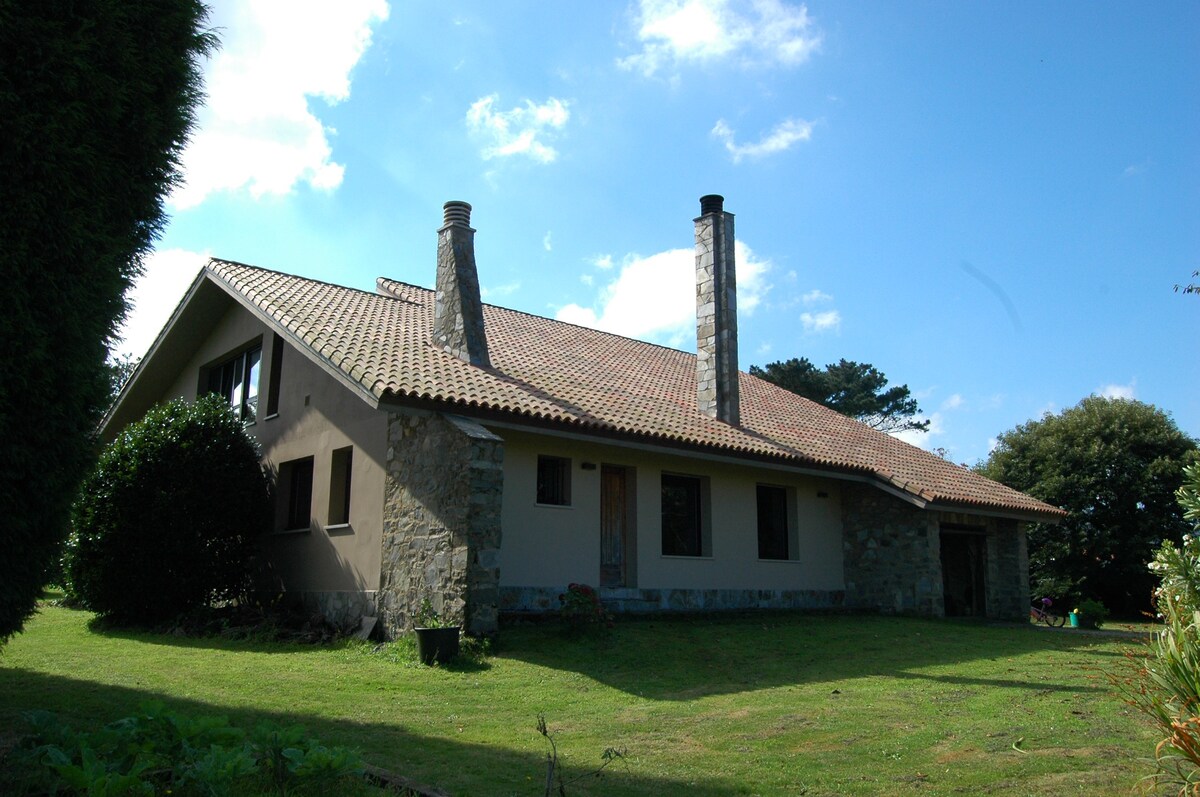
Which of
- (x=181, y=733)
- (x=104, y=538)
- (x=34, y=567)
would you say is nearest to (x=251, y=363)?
(x=104, y=538)

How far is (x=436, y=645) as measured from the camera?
1071cm

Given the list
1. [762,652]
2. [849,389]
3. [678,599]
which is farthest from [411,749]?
[849,389]

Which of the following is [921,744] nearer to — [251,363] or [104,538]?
[104,538]

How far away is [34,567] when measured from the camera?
6.11 metres

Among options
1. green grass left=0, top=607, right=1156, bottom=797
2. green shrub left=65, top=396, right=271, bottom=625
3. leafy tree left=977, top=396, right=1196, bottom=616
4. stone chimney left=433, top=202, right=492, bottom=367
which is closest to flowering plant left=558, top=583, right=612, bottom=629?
green grass left=0, top=607, right=1156, bottom=797

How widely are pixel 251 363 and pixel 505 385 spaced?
698 centimetres

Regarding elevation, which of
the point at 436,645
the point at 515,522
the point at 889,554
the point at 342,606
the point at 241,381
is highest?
the point at 241,381

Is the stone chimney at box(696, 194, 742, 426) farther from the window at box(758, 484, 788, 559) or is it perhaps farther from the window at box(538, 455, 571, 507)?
the window at box(538, 455, 571, 507)

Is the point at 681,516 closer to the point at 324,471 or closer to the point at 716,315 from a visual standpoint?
the point at 716,315

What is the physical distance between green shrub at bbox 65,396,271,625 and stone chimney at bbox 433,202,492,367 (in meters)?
4.33

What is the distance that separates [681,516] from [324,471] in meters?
6.23

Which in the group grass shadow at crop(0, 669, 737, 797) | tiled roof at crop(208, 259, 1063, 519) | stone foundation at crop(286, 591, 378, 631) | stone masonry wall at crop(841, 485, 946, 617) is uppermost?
tiled roof at crop(208, 259, 1063, 519)

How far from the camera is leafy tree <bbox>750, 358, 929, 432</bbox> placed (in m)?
44.5

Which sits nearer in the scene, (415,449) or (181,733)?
(181,733)
